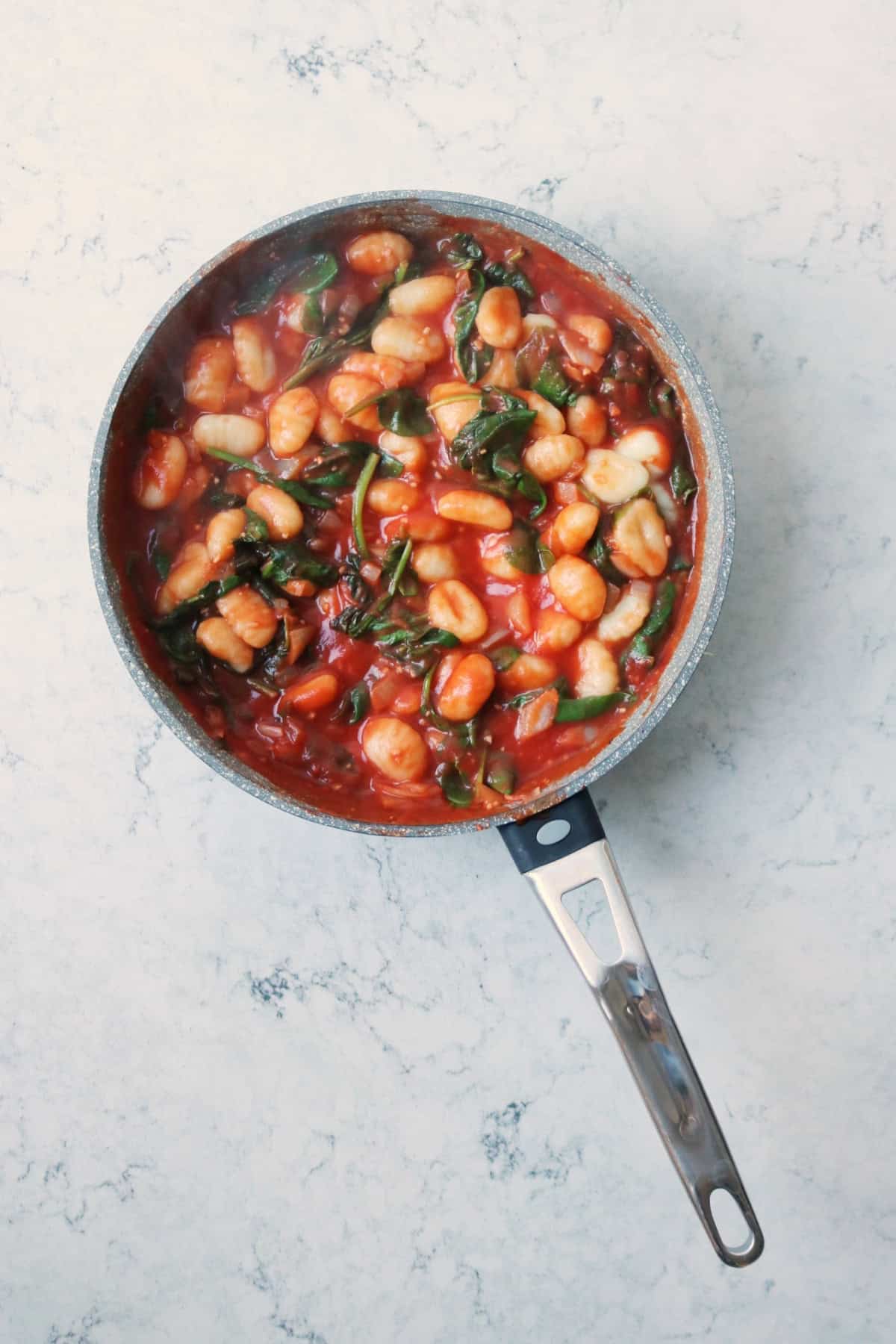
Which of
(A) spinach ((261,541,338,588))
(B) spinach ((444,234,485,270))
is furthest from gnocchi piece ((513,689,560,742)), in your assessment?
(B) spinach ((444,234,485,270))

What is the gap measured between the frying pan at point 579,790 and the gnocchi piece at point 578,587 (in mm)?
184

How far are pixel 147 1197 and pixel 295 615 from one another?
1272 millimetres

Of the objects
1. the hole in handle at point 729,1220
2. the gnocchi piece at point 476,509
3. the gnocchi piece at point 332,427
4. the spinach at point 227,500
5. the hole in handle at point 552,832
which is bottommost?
the hole in handle at point 729,1220

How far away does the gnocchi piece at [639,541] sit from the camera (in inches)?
79.0

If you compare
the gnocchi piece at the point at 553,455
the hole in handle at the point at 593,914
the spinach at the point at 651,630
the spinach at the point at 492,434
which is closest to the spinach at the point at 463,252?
the spinach at the point at 492,434

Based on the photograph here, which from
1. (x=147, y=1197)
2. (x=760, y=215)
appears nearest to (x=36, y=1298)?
(x=147, y=1197)

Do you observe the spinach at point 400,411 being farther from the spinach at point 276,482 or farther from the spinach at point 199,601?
the spinach at point 199,601

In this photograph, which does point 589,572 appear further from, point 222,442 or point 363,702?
point 222,442

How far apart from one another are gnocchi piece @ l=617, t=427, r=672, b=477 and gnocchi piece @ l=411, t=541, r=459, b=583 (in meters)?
0.38

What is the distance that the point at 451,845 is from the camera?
7.34 ft

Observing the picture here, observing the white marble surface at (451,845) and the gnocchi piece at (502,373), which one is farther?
the white marble surface at (451,845)

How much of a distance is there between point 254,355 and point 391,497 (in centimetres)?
37

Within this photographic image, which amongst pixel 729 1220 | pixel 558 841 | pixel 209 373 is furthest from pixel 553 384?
pixel 729 1220

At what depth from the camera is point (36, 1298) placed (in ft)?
7.45
